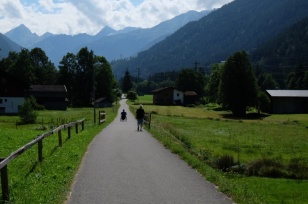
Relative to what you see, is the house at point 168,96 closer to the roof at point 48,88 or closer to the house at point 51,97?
the roof at point 48,88

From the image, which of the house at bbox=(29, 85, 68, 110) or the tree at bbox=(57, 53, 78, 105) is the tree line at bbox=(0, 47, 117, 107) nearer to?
the tree at bbox=(57, 53, 78, 105)

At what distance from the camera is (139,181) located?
37.9 ft

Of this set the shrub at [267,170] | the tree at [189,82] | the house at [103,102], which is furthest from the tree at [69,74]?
the shrub at [267,170]

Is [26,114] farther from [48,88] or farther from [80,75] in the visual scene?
[80,75]

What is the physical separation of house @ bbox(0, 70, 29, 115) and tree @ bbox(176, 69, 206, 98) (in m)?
69.1

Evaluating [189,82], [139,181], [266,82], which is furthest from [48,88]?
[266,82]

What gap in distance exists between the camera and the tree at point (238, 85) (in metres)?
78.0

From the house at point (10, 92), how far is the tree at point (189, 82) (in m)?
69.1

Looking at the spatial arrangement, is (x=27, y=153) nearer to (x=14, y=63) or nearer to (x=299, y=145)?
(x=299, y=145)

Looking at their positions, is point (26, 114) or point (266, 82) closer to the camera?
point (26, 114)

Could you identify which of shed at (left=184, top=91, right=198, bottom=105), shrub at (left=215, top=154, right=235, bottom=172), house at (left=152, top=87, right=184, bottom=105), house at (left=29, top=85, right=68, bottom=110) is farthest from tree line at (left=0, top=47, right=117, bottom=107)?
shrub at (left=215, top=154, right=235, bottom=172)

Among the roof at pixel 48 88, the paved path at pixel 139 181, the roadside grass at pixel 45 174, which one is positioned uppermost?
the roof at pixel 48 88

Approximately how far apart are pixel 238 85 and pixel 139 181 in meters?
69.8

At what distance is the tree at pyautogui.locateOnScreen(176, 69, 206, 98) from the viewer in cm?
14075
